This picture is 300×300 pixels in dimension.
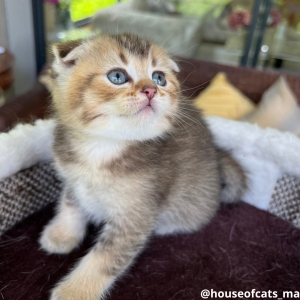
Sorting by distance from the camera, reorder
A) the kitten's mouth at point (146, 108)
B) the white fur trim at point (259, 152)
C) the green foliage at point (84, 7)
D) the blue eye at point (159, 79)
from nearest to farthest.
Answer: the kitten's mouth at point (146, 108) → the blue eye at point (159, 79) → the white fur trim at point (259, 152) → the green foliage at point (84, 7)

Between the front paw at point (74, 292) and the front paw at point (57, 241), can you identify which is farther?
the front paw at point (57, 241)

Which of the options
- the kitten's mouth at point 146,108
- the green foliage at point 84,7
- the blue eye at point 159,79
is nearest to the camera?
the kitten's mouth at point 146,108

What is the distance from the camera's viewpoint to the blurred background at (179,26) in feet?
7.96

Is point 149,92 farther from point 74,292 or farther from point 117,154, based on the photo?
point 74,292

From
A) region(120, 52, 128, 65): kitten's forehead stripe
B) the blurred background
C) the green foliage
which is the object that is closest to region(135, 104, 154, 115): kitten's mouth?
region(120, 52, 128, 65): kitten's forehead stripe

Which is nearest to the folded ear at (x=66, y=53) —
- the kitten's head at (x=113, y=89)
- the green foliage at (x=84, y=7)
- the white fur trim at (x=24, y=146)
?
the kitten's head at (x=113, y=89)

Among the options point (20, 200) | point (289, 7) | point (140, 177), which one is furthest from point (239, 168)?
point (289, 7)

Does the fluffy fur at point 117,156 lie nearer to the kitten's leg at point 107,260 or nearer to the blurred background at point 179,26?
the kitten's leg at point 107,260

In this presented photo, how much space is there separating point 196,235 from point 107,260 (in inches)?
12.7

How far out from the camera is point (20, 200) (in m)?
1.00

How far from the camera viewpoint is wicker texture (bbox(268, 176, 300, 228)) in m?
1.08

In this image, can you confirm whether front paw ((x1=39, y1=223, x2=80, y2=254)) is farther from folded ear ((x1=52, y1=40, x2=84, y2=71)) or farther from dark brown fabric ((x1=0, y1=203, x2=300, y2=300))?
folded ear ((x1=52, y1=40, x2=84, y2=71))

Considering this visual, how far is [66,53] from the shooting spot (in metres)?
0.77

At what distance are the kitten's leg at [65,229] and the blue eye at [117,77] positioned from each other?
39 cm
